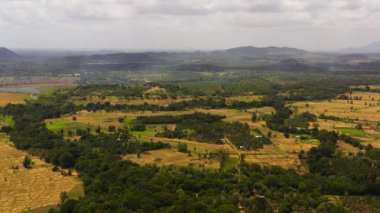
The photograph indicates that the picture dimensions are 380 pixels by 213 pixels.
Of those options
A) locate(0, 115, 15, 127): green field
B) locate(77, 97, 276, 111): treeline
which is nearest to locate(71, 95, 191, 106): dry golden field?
locate(77, 97, 276, 111): treeline

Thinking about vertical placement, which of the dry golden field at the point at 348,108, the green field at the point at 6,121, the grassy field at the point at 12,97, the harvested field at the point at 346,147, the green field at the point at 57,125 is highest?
the dry golden field at the point at 348,108

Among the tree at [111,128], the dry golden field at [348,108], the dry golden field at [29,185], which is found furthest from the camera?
the dry golden field at [348,108]

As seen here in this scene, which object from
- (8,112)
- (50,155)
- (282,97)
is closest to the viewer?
(50,155)

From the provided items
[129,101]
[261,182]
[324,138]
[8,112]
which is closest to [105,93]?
[129,101]

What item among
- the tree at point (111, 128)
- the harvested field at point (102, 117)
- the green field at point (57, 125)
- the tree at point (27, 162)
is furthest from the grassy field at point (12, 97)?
the tree at point (27, 162)

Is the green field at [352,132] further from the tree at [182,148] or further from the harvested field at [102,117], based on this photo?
the harvested field at [102,117]

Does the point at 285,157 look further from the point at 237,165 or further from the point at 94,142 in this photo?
the point at 94,142

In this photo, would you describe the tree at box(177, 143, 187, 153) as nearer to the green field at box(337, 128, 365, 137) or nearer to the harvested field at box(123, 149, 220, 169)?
the harvested field at box(123, 149, 220, 169)

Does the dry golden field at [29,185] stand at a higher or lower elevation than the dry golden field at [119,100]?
lower
